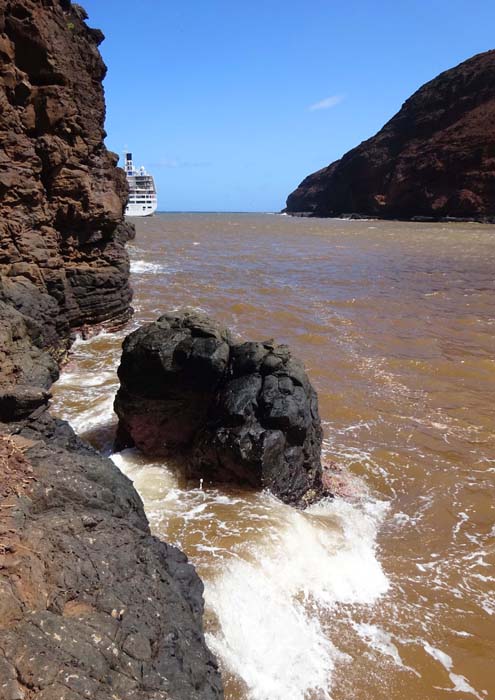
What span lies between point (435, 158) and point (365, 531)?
7069 cm

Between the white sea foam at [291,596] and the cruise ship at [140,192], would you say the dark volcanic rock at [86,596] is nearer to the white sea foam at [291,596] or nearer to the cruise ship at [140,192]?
the white sea foam at [291,596]

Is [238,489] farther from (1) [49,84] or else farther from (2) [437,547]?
(1) [49,84]

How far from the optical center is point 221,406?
16.8 ft

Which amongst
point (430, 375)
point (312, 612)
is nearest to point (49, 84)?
point (430, 375)

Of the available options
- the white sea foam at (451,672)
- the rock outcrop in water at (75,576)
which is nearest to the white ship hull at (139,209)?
the rock outcrop in water at (75,576)

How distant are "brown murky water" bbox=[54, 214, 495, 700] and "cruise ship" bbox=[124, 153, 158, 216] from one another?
66930 millimetres

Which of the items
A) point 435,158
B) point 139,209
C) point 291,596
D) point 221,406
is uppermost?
point 435,158

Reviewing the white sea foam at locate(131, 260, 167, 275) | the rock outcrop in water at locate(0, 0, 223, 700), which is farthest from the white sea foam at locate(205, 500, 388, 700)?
the white sea foam at locate(131, 260, 167, 275)

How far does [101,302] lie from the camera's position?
996 centimetres

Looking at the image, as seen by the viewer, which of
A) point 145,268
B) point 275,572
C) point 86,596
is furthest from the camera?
point 145,268

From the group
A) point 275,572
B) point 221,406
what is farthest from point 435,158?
point 275,572

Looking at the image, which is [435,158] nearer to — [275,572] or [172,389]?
[172,389]

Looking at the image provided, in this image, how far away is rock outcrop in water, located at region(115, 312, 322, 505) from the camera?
4738mm

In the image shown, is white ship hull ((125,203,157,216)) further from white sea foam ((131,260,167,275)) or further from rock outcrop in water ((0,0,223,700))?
rock outcrop in water ((0,0,223,700))
